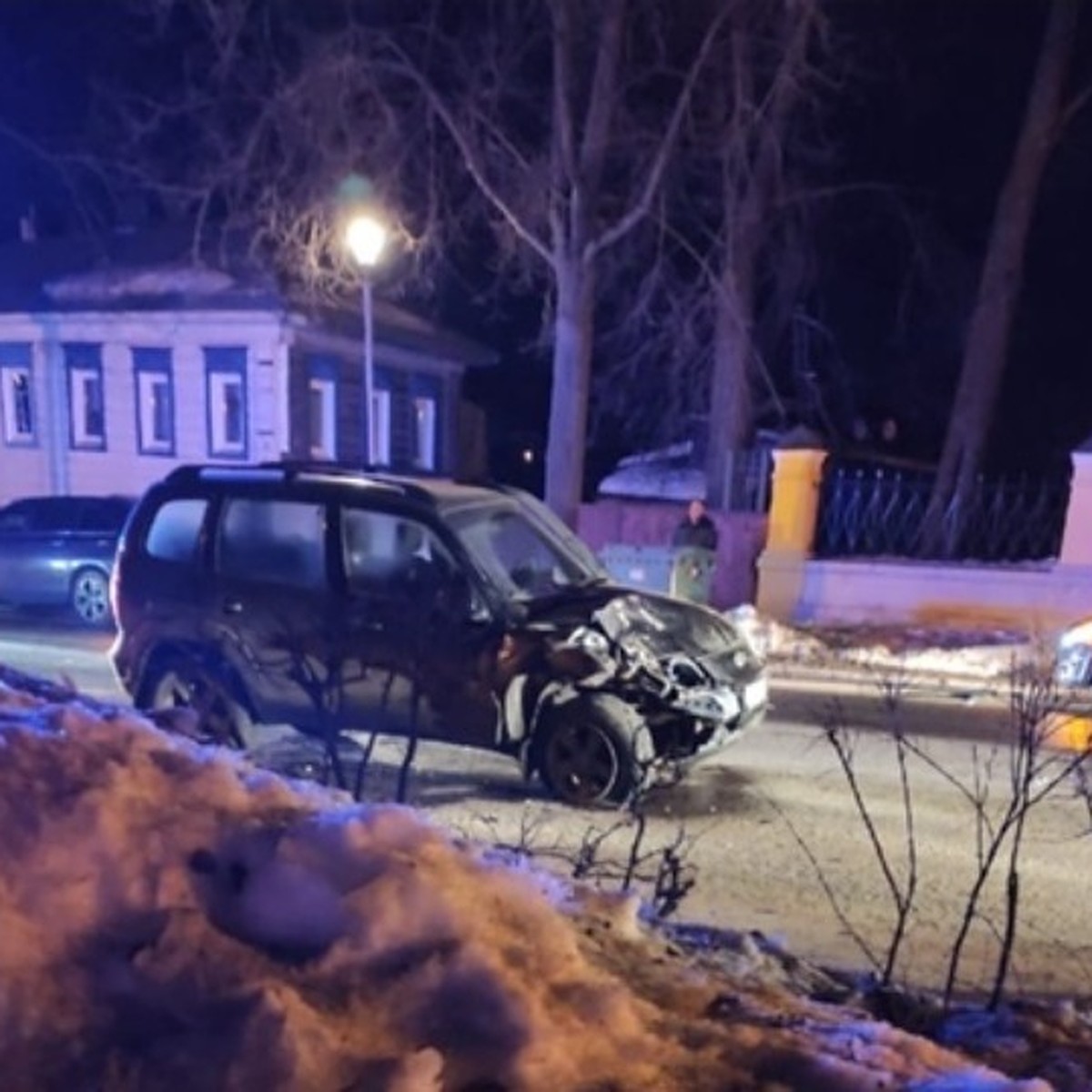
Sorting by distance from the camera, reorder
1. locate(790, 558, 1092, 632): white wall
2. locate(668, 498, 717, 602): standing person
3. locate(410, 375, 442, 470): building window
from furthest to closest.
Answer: locate(410, 375, 442, 470): building window < locate(668, 498, 717, 602): standing person < locate(790, 558, 1092, 632): white wall

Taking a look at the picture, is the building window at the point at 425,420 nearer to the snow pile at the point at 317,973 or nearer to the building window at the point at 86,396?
the building window at the point at 86,396

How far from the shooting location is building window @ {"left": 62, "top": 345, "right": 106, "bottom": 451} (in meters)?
19.8

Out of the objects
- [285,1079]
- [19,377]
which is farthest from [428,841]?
[19,377]

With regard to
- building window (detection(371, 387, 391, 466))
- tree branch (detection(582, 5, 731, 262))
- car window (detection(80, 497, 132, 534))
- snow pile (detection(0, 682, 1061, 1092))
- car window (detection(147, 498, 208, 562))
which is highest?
tree branch (detection(582, 5, 731, 262))

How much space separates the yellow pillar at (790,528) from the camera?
44.3 ft

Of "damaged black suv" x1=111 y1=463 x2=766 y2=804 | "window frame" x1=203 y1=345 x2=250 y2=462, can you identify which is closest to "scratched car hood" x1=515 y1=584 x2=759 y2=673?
"damaged black suv" x1=111 y1=463 x2=766 y2=804

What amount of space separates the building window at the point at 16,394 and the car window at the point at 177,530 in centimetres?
1451

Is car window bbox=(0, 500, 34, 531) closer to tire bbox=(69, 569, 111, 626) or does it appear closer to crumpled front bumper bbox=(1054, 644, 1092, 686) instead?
tire bbox=(69, 569, 111, 626)

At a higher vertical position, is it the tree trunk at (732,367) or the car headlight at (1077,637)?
the tree trunk at (732,367)

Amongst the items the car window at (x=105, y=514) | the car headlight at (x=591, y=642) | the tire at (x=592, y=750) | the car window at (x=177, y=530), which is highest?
the car window at (x=177, y=530)

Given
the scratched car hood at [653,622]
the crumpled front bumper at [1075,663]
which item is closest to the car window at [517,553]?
the scratched car hood at [653,622]

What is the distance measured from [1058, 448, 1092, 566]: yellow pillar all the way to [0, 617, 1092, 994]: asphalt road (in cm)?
393

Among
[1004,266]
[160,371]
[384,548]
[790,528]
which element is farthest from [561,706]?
[160,371]

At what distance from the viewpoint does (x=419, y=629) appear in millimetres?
6605
